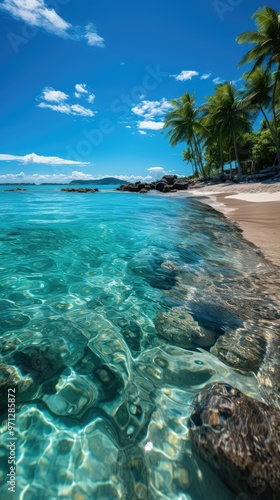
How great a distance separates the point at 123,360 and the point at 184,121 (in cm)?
4172

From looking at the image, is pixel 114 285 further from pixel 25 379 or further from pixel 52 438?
pixel 52 438

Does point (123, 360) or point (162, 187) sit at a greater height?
point (162, 187)

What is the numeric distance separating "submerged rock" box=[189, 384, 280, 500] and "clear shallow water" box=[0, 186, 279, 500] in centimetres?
10

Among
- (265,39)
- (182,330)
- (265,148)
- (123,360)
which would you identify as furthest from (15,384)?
(265,148)

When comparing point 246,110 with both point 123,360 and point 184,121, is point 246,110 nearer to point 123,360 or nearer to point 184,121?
point 184,121

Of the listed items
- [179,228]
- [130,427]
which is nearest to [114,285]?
[130,427]

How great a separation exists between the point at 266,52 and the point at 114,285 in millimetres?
29575

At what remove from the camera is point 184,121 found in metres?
36.7

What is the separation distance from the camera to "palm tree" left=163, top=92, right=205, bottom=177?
118ft

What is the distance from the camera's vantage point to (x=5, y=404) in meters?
1.71

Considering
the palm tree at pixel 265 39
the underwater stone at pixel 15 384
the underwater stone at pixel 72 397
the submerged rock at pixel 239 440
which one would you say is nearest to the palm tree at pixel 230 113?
the palm tree at pixel 265 39

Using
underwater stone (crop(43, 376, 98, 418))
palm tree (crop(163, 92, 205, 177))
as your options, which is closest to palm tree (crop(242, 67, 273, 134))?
palm tree (crop(163, 92, 205, 177))

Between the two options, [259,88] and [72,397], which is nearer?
[72,397]

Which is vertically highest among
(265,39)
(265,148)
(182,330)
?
(265,39)
